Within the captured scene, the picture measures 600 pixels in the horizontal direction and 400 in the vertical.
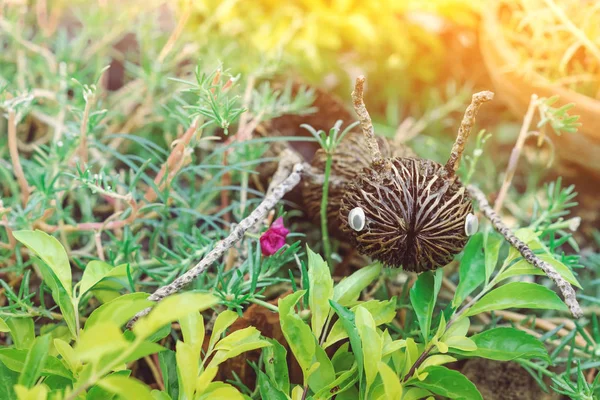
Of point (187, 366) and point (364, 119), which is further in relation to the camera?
point (364, 119)

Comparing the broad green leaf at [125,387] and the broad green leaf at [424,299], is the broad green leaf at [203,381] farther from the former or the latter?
the broad green leaf at [424,299]

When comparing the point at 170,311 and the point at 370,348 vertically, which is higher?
the point at 170,311

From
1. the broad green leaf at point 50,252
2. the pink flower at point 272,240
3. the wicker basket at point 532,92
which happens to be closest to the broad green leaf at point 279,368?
the pink flower at point 272,240

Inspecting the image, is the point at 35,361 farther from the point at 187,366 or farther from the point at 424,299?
the point at 424,299

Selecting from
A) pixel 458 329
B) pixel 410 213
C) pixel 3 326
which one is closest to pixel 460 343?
pixel 458 329

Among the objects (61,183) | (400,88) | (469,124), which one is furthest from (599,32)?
(61,183)

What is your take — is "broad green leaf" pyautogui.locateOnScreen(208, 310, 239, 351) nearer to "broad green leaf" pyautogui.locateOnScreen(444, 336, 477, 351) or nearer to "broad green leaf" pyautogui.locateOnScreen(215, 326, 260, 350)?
"broad green leaf" pyautogui.locateOnScreen(215, 326, 260, 350)
